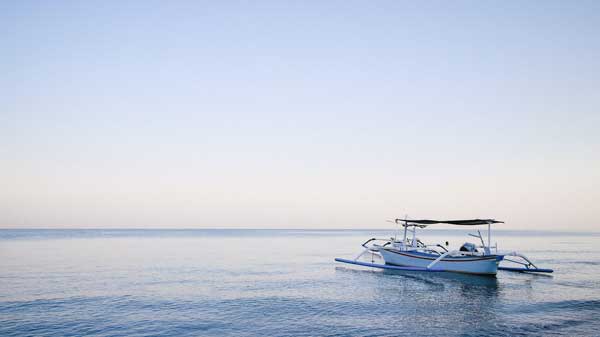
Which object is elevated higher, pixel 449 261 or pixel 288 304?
pixel 449 261

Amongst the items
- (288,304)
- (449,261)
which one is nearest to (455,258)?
(449,261)

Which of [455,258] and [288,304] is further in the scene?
[455,258]

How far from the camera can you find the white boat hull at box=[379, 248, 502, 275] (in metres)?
35.3

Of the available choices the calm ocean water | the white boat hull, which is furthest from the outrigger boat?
the calm ocean water

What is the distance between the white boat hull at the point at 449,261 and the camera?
116 ft

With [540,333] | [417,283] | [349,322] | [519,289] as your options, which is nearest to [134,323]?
[349,322]

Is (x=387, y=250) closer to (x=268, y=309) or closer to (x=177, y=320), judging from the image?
(x=268, y=309)

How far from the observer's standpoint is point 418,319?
20141 mm

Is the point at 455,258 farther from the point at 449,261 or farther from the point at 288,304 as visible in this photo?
the point at 288,304

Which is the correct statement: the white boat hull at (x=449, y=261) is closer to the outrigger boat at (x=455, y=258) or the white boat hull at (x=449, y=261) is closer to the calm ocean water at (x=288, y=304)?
the outrigger boat at (x=455, y=258)

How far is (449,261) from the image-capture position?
124 ft

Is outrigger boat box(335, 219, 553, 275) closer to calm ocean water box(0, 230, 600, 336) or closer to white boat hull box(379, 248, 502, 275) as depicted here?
white boat hull box(379, 248, 502, 275)

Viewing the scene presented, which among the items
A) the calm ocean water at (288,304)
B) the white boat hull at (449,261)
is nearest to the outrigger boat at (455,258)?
the white boat hull at (449,261)

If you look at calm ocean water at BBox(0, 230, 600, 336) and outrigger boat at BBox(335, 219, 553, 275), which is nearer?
calm ocean water at BBox(0, 230, 600, 336)
